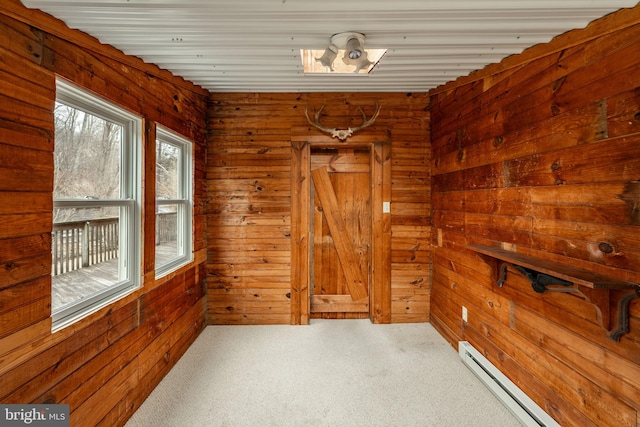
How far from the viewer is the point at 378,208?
3.19m

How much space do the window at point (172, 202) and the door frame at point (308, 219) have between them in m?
1.08

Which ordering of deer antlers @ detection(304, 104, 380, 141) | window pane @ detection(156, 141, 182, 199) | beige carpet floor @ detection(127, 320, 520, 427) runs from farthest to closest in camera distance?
deer antlers @ detection(304, 104, 380, 141) < window pane @ detection(156, 141, 182, 199) < beige carpet floor @ detection(127, 320, 520, 427)

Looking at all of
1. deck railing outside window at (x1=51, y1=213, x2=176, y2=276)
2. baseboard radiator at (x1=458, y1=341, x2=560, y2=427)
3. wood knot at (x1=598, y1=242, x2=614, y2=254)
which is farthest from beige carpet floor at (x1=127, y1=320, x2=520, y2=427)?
wood knot at (x1=598, y1=242, x2=614, y2=254)

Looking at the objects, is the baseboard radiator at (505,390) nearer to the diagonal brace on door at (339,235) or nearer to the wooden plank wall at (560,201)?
the wooden plank wall at (560,201)

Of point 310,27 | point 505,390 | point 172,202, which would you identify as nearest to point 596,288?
point 505,390

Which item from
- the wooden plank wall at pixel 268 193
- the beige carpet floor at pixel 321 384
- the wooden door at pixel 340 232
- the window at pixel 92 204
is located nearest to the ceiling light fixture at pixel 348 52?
the wooden plank wall at pixel 268 193

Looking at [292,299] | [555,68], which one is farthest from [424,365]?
[555,68]

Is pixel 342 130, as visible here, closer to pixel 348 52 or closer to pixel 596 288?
pixel 348 52

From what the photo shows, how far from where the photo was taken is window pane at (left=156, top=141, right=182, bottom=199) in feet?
7.89

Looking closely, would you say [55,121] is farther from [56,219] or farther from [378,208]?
[378,208]

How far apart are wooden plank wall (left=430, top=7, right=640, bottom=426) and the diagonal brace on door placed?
1.14 m
